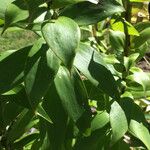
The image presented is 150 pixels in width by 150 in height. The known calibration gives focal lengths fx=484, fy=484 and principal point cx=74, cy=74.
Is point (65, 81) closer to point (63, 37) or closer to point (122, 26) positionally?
point (63, 37)

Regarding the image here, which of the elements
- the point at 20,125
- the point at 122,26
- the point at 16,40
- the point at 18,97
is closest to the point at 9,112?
the point at 20,125

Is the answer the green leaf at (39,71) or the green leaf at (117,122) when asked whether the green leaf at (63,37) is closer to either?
the green leaf at (39,71)

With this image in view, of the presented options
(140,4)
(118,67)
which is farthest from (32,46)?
(140,4)

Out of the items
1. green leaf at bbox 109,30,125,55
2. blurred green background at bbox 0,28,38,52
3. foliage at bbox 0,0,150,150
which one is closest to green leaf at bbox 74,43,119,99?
foliage at bbox 0,0,150,150

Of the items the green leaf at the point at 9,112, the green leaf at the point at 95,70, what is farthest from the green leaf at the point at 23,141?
the green leaf at the point at 95,70

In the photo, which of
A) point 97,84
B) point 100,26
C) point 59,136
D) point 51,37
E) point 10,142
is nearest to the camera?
A: point 51,37

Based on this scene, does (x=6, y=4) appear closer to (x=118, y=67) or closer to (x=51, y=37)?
(x=51, y=37)

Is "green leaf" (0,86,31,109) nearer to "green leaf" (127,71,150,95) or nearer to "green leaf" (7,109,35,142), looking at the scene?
"green leaf" (7,109,35,142)
